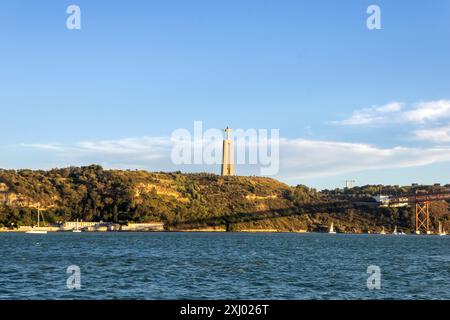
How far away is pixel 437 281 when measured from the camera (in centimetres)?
4772

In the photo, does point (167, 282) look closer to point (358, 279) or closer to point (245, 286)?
point (245, 286)
